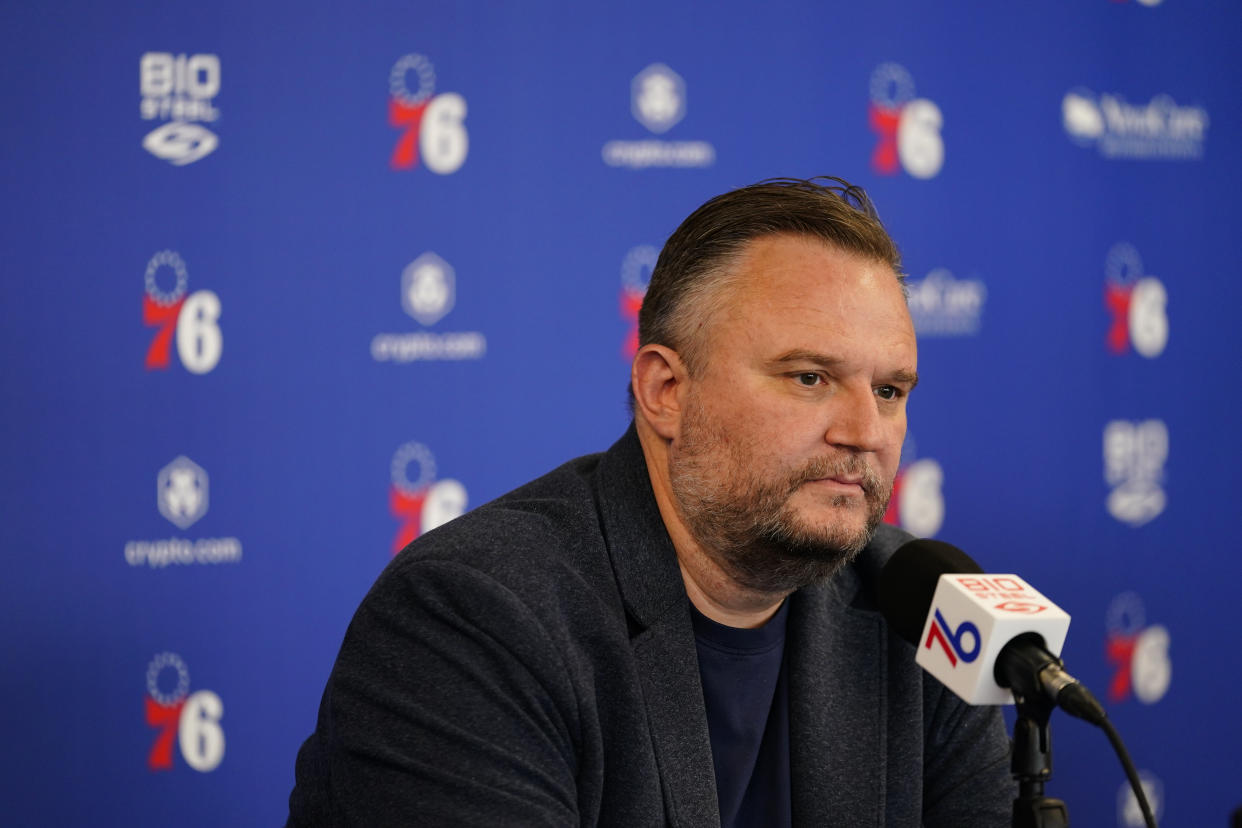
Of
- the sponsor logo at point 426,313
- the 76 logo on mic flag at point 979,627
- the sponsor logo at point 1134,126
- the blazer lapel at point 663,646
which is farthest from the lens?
the sponsor logo at point 1134,126

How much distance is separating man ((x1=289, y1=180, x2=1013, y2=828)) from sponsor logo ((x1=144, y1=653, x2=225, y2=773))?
1.22m

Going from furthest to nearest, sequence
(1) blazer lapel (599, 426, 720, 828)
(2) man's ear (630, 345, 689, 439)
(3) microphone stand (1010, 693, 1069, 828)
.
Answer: (2) man's ear (630, 345, 689, 439) → (1) blazer lapel (599, 426, 720, 828) → (3) microphone stand (1010, 693, 1069, 828)

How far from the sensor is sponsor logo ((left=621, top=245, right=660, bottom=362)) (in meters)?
3.18

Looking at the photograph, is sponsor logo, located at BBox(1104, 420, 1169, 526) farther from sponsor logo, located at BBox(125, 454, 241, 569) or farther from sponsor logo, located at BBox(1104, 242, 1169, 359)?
sponsor logo, located at BBox(125, 454, 241, 569)

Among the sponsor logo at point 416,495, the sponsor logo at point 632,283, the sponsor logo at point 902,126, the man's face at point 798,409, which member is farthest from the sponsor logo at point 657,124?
the man's face at point 798,409

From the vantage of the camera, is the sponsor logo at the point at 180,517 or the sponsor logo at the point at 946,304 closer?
the sponsor logo at the point at 180,517

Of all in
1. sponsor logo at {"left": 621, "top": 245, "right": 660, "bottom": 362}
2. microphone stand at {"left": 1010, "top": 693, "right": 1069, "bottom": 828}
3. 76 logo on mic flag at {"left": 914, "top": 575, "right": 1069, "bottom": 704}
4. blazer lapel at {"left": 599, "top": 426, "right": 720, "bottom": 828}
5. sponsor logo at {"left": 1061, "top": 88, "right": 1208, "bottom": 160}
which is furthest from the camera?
sponsor logo at {"left": 1061, "top": 88, "right": 1208, "bottom": 160}

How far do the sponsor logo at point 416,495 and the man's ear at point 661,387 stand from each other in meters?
1.21

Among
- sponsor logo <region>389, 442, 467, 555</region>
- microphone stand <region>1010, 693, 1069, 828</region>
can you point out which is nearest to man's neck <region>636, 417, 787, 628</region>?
microphone stand <region>1010, 693, 1069, 828</region>

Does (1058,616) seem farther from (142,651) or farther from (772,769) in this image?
(142,651)

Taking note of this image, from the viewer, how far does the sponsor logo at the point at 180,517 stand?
281 cm

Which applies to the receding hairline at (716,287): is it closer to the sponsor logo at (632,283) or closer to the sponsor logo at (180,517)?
the sponsor logo at (632,283)

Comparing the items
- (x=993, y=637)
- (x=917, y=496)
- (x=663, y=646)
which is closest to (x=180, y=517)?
(x=663, y=646)

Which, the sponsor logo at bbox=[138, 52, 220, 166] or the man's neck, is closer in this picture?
the man's neck
